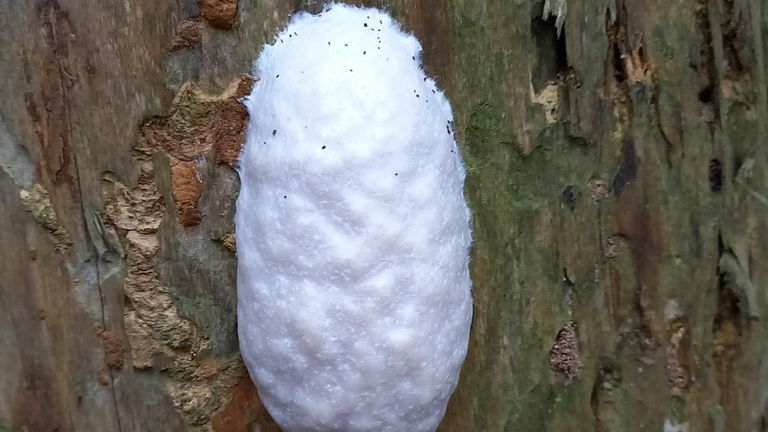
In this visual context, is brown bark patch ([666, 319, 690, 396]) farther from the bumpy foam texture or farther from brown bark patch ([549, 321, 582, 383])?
the bumpy foam texture

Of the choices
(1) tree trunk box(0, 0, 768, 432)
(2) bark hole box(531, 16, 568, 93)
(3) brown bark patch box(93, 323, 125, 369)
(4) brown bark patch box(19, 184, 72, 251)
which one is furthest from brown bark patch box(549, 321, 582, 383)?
(4) brown bark patch box(19, 184, 72, 251)

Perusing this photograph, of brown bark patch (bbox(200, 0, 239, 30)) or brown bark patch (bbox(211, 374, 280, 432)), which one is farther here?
brown bark patch (bbox(211, 374, 280, 432))

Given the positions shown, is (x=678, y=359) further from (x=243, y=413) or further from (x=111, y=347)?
(x=111, y=347)

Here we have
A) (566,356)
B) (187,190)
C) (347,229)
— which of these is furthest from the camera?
(566,356)

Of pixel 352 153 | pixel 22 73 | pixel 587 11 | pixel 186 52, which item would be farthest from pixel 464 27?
pixel 22 73

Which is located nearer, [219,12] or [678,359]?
[219,12]

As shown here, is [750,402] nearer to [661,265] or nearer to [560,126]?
[661,265]

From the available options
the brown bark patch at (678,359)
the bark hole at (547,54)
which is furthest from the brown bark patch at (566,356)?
the bark hole at (547,54)

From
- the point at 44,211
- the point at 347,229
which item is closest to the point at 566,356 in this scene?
the point at 347,229
